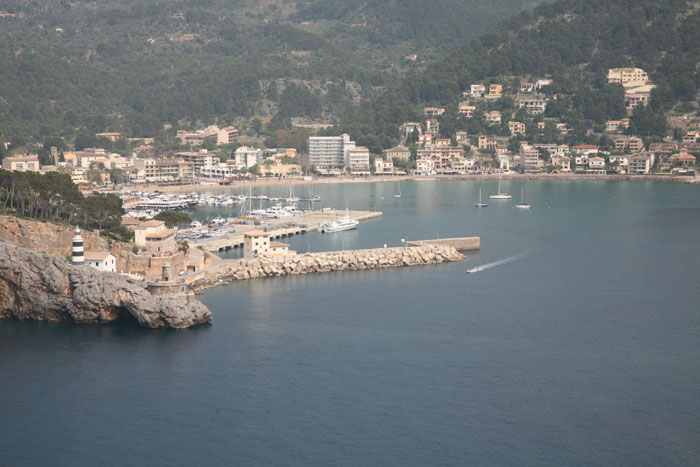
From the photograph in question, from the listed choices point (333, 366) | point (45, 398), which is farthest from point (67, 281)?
point (333, 366)

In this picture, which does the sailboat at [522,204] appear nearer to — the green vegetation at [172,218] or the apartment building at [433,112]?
the green vegetation at [172,218]

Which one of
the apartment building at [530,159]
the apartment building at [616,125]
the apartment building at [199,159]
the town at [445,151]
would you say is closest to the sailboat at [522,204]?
the apartment building at [530,159]

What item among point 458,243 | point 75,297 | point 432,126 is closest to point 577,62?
point 432,126

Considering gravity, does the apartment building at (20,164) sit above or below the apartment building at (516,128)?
below

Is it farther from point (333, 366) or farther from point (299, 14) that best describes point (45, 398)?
point (299, 14)

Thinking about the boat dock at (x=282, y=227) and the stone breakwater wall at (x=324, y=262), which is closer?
the stone breakwater wall at (x=324, y=262)

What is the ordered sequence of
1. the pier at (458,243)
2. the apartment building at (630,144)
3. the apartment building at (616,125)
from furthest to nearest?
the apartment building at (616,125) < the apartment building at (630,144) < the pier at (458,243)

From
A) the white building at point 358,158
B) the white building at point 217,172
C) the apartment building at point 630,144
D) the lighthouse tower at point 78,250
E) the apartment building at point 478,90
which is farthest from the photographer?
the apartment building at point 478,90
